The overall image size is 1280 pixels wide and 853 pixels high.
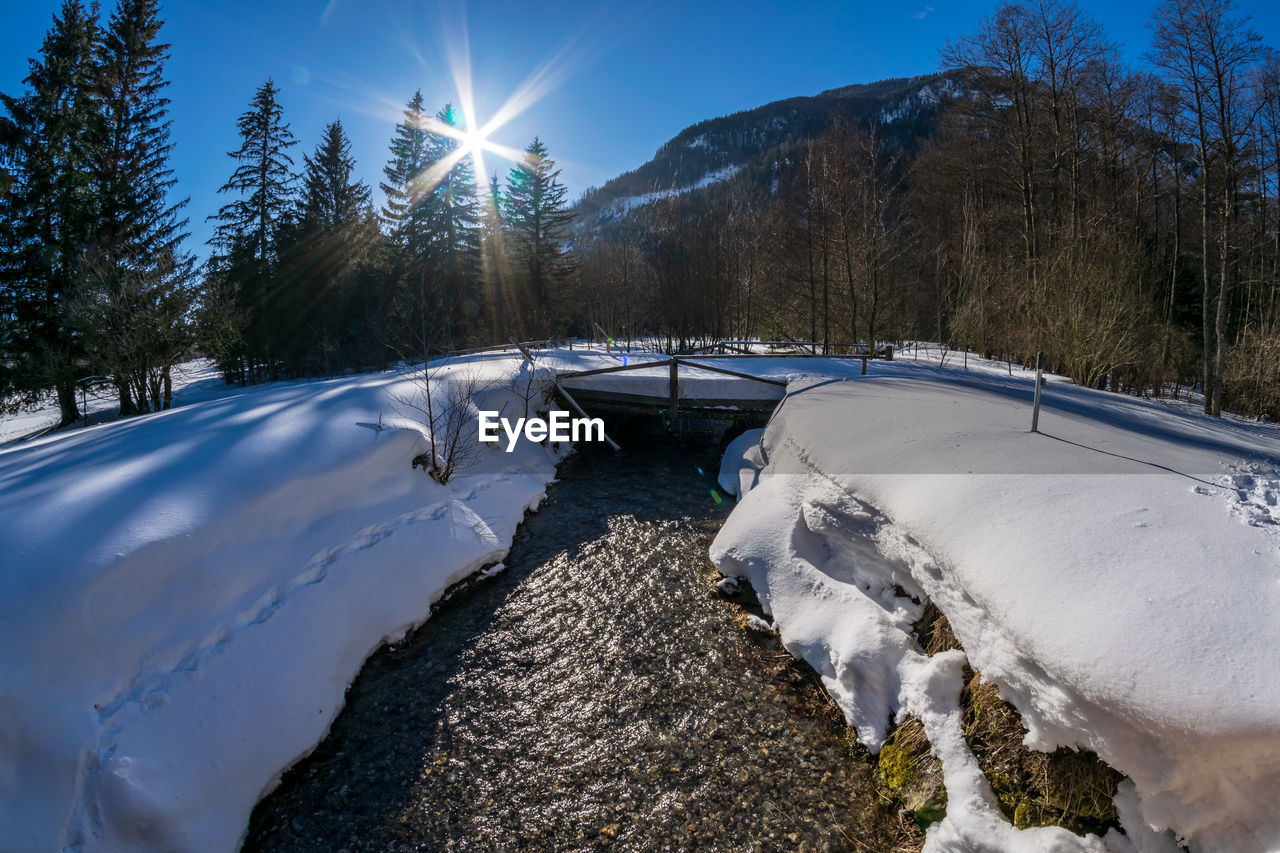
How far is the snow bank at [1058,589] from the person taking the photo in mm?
2395

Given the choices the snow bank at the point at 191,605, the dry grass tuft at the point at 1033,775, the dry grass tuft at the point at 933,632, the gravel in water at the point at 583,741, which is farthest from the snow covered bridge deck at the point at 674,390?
the dry grass tuft at the point at 1033,775

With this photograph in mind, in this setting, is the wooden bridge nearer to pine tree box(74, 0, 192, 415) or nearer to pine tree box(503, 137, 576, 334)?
pine tree box(74, 0, 192, 415)

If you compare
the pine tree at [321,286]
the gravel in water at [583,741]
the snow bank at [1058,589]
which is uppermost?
the pine tree at [321,286]

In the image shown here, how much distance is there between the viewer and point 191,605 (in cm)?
509

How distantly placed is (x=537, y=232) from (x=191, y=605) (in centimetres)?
3182

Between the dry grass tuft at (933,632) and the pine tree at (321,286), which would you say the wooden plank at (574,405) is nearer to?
the dry grass tuft at (933,632)

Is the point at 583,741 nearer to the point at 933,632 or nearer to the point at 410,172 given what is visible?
the point at 933,632

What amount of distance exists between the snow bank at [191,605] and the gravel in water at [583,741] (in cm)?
43

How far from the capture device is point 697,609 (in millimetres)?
6582

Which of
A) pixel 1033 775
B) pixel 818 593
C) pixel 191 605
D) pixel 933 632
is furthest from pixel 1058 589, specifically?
pixel 191 605

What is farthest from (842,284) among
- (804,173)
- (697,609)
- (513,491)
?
(697,609)

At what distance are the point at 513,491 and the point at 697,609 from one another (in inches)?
180

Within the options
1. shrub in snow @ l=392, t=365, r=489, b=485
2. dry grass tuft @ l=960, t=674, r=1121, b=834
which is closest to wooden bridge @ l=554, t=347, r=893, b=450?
shrub in snow @ l=392, t=365, r=489, b=485

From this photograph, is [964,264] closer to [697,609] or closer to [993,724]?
[697,609]
